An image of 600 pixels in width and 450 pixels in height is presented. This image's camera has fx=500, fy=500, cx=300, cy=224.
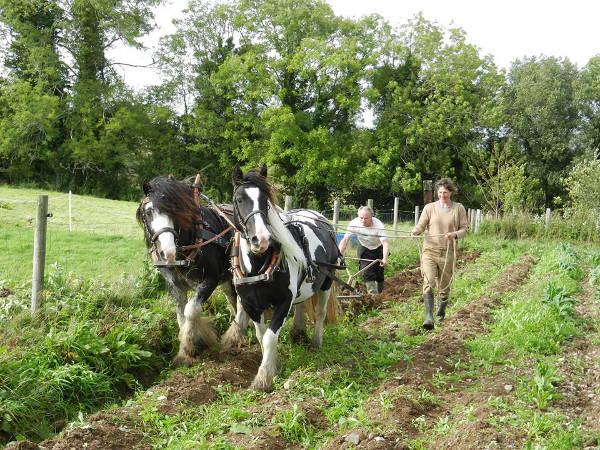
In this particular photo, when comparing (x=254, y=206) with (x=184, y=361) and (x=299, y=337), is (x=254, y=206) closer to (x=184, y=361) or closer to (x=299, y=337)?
(x=184, y=361)

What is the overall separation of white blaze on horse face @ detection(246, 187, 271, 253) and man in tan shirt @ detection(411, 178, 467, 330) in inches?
118

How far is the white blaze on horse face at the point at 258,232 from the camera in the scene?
13.0 ft

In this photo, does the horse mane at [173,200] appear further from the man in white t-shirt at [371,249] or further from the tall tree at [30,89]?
the tall tree at [30,89]

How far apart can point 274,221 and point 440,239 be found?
2.98 metres

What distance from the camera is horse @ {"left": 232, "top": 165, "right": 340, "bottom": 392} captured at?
4.12 m

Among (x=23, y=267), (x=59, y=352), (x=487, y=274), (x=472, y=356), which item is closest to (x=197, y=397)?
(x=59, y=352)

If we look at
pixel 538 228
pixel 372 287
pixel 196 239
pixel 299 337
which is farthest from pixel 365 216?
pixel 538 228

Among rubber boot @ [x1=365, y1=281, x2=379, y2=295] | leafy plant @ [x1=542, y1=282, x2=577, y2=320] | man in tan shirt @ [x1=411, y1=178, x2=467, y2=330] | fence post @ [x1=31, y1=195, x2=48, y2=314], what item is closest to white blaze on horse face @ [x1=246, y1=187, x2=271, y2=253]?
fence post @ [x1=31, y1=195, x2=48, y2=314]

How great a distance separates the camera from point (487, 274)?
1060 centimetres

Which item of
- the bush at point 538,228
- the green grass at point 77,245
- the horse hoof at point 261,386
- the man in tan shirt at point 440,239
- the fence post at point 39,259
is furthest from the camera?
the bush at point 538,228

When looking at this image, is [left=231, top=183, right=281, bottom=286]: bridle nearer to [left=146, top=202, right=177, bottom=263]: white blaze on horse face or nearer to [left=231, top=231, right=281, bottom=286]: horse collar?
[left=231, top=231, right=281, bottom=286]: horse collar

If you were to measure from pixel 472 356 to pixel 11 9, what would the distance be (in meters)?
29.6

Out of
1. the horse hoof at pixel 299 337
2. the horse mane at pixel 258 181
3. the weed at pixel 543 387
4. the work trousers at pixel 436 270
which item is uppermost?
the horse mane at pixel 258 181

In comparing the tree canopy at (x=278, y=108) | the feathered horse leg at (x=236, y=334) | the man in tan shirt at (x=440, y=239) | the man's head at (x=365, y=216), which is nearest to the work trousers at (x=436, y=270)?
the man in tan shirt at (x=440, y=239)
